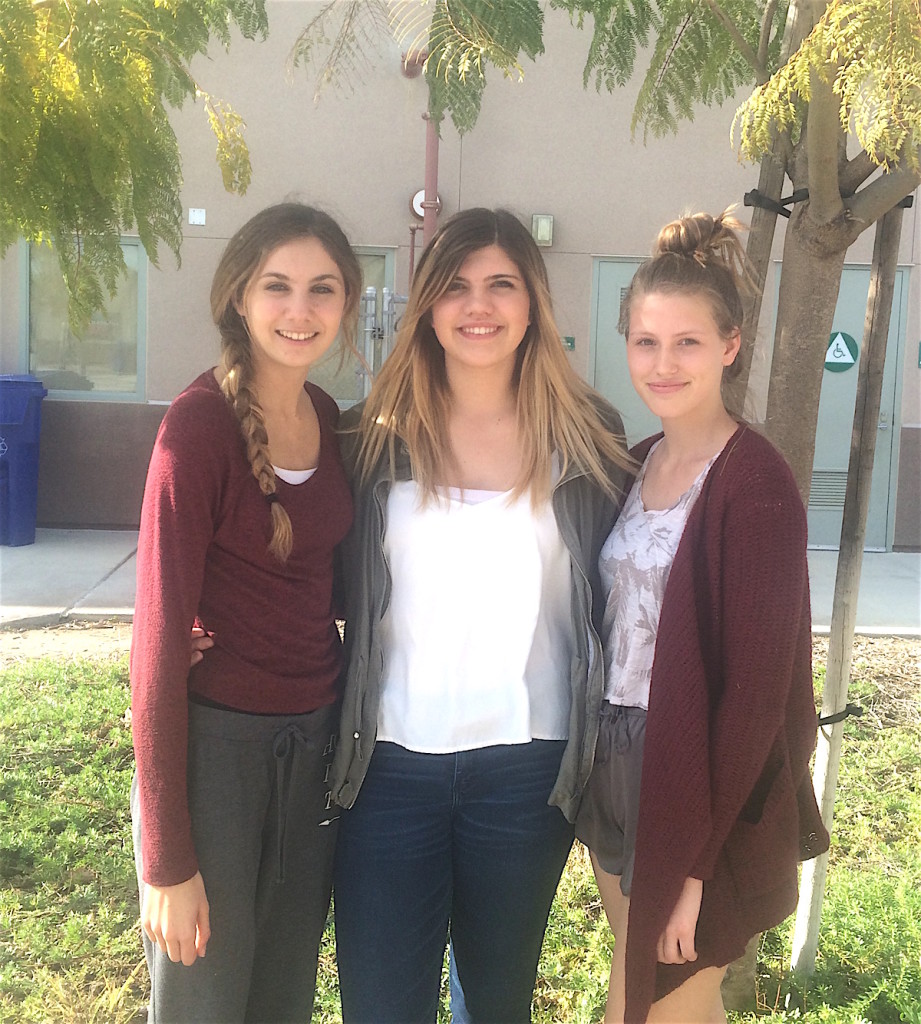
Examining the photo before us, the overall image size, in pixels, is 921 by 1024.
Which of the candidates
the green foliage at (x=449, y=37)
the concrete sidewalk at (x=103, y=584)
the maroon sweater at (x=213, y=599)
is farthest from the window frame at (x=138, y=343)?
the maroon sweater at (x=213, y=599)

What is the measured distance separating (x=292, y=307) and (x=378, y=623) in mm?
654

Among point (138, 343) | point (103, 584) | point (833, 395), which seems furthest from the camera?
point (833, 395)

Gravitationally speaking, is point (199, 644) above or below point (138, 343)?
below

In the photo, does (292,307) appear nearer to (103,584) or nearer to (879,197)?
(879,197)

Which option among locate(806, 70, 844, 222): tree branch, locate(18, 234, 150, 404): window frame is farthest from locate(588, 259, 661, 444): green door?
locate(806, 70, 844, 222): tree branch

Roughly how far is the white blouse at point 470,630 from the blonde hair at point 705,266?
1.76 feet

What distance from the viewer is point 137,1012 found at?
8.14 ft

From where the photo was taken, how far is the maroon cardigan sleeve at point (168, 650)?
158 centimetres

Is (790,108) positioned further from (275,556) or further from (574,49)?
(574,49)

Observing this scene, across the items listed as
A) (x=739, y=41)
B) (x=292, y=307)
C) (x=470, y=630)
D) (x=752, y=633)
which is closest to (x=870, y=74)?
(x=739, y=41)

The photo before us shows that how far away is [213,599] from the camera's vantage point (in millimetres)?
Answer: 1714

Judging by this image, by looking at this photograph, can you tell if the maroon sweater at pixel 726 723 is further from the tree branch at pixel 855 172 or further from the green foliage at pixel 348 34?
the green foliage at pixel 348 34

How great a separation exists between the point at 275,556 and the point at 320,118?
656 centimetres

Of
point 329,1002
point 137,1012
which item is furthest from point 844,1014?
point 137,1012
